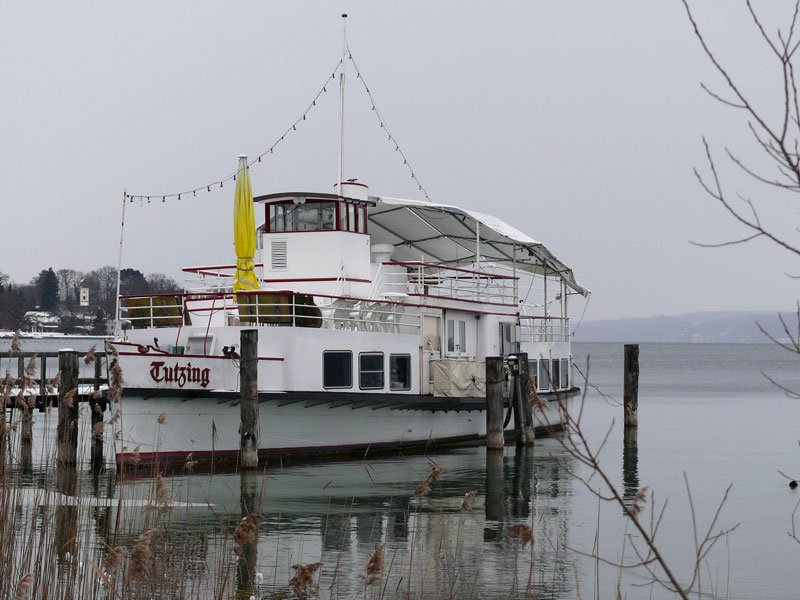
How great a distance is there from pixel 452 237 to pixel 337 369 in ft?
26.6

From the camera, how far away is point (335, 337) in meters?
21.9

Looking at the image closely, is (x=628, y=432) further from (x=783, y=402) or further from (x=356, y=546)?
(x=783, y=402)

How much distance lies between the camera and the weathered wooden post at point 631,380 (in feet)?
99.2

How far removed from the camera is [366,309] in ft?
75.9

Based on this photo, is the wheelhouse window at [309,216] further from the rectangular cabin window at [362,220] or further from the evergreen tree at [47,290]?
the evergreen tree at [47,290]

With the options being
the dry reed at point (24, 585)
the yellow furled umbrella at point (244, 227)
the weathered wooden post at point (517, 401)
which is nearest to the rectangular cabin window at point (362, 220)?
the yellow furled umbrella at point (244, 227)

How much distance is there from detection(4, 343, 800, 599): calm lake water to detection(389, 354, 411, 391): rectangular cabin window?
1641mm

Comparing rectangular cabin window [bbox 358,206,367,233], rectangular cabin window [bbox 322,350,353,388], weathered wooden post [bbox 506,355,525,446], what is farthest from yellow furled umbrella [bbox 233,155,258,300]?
weathered wooden post [bbox 506,355,525,446]

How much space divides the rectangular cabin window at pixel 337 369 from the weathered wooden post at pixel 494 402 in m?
3.23

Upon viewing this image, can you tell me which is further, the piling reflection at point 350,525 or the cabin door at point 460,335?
the cabin door at point 460,335

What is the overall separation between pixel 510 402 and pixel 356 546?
12436mm

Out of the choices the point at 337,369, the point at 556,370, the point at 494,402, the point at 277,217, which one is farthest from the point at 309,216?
the point at 556,370

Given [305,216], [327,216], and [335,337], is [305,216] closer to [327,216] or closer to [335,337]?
[327,216]

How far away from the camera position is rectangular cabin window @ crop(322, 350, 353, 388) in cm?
2177
